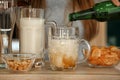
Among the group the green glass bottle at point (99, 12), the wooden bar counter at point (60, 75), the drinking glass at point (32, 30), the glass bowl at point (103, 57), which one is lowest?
the wooden bar counter at point (60, 75)

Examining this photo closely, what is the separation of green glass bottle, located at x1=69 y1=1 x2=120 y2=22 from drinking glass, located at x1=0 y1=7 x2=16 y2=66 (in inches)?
7.2

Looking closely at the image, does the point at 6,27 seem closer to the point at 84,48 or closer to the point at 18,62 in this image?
the point at 18,62

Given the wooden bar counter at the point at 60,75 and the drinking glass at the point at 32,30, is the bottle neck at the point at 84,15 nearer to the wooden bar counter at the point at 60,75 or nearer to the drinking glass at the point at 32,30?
the drinking glass at the point at 32,30

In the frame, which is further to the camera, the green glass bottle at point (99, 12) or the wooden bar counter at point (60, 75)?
the green glass bottle at point (99, 12)

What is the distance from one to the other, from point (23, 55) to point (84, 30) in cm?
88

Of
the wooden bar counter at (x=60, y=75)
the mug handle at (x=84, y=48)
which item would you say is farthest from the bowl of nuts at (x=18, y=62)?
the mug handle at (x=84, y=48)

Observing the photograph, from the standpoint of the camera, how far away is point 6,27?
0.83 meters

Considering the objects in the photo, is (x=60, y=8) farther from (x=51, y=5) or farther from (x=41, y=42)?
(x=41, y=42)

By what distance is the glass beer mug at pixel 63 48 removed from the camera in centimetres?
79

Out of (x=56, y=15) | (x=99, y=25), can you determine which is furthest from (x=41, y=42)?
(x=99, y=25)

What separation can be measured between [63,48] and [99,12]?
20 cm

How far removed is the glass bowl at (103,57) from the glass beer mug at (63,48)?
0.07 m

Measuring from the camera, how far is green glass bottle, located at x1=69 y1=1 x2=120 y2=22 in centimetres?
91

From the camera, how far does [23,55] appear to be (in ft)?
2.60
